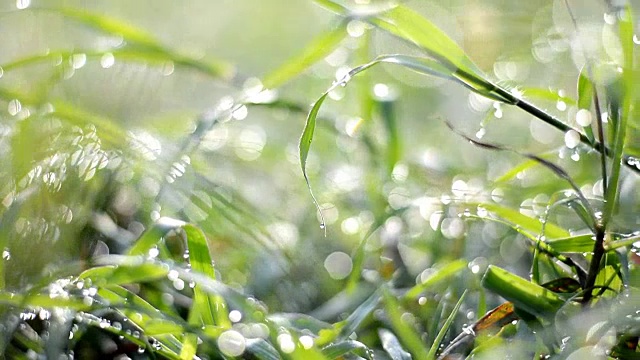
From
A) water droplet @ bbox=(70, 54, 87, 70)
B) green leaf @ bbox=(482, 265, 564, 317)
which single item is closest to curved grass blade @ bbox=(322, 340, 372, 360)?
green leaf @ bbox=(482, 265, 564, 317)

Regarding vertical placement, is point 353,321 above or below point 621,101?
below

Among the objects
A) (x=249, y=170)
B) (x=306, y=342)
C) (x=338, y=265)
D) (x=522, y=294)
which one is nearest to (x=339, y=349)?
(x=306, y=342)

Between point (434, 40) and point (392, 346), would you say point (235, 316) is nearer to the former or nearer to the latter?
point (392, 346)

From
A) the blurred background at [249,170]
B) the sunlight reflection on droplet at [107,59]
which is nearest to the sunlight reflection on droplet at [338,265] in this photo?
the blurred background at [249,170]

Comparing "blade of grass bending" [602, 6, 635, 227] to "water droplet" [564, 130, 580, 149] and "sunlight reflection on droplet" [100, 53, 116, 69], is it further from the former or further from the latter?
"sunlight reflection on droplet" [100, 53, 116, 69]

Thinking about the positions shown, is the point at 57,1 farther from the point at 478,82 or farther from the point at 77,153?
the point at 478,82

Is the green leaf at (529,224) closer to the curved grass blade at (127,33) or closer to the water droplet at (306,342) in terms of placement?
the water droplet at (306,342)
